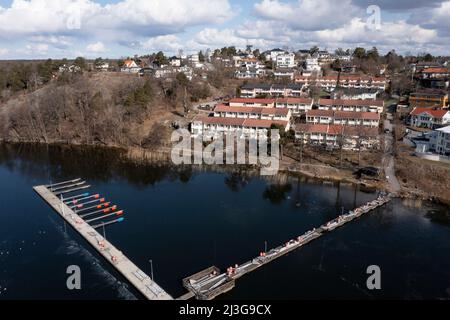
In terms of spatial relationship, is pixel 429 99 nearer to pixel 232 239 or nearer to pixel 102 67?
pixel 232 239

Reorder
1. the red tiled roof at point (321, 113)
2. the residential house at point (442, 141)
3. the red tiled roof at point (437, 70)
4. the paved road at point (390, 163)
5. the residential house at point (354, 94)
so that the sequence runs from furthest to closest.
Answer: the red tiled roof at point (437, 70) → the residential house at point (354, 94) → the red tiled roof at point (321, 113) → the residential house at point (442, 141) → the paved road at point (390, 163)

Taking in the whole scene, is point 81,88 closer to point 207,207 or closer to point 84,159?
point 84,159

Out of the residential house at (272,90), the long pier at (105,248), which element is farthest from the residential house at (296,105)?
the long pier at (105,248)

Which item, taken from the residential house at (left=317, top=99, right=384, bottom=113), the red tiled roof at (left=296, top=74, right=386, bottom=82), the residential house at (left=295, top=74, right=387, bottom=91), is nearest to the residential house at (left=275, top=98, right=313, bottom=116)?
the residential house at (left=317, top=99, right=384, bottom=113)

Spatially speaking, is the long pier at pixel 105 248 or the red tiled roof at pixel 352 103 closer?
the long pier at pixel 105 248

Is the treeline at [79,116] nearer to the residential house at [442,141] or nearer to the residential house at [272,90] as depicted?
the residential house at [272,90]

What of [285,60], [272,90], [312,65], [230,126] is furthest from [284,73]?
[230,126]
